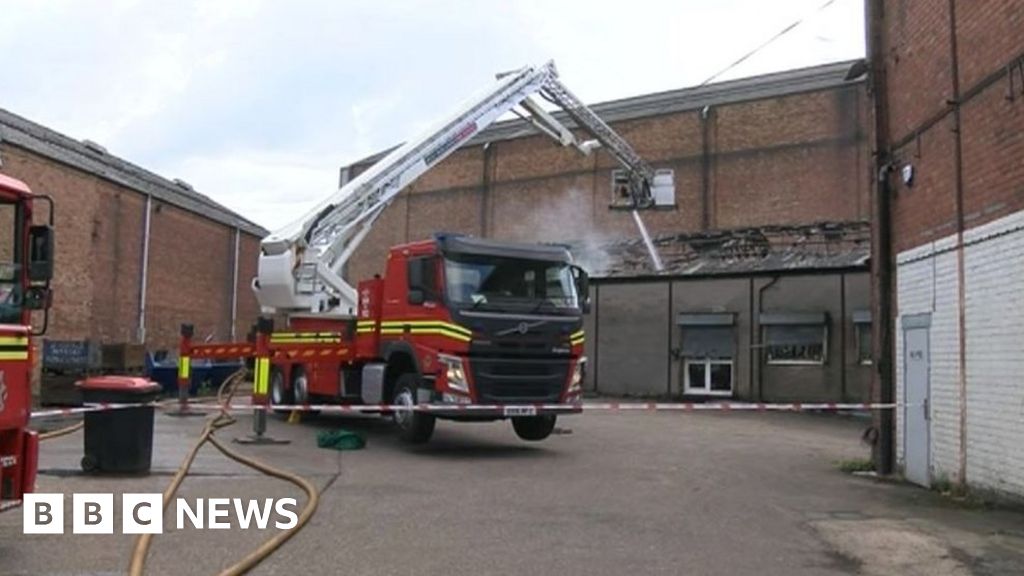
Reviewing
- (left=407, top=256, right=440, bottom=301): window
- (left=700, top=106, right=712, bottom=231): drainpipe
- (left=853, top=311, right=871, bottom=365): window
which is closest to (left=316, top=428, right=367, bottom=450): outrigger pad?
(left=407, top=256, right=440, bottom=301): window

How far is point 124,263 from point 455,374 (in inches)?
777

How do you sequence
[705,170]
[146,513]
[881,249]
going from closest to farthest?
[146,513] → [881,249] → [705,170]

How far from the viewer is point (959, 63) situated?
10.9 metres

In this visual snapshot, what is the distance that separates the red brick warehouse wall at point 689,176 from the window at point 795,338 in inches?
311

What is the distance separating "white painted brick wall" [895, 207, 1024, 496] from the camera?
9547 millimetres

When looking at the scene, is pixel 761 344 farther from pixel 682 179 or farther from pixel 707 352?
pixel 682 179

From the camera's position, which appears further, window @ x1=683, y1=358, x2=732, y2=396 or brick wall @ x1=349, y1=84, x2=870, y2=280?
brick wall @ x1=349, y1=84, x2=870, y2=280

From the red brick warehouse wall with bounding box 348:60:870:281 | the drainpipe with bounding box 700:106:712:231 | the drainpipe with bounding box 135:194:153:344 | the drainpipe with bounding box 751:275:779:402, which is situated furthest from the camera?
the drainpipe with bounding box 700:106:712:231

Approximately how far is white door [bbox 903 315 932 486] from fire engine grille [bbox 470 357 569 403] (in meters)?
4.48

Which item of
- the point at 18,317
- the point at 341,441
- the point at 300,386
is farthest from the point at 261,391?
the point at 18,317

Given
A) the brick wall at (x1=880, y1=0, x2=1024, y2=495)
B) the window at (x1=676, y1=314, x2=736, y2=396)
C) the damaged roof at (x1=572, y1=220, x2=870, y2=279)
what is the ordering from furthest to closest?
the damaged roof at (x1=572, y1=220, x2=870, y2=279)
the window at (x1=676, y1=314, x2=736, y2=396)
the brick wall at (x1=880, y1=0, x2=1024, y2=495)

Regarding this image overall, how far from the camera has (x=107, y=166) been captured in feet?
107

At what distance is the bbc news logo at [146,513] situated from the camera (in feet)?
25.5

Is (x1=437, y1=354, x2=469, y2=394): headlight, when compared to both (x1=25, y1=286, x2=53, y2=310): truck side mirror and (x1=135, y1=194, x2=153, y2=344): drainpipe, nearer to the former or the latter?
(x1=25, y1=286, x2=53, y2=310): truck side mirror
